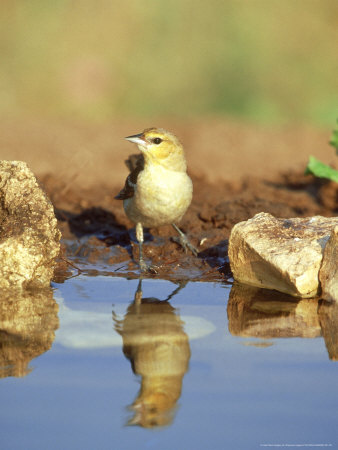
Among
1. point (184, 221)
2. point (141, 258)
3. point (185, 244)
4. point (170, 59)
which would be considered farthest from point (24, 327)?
point (170, 59)

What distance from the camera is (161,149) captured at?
600 cm

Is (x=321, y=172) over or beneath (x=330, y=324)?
over

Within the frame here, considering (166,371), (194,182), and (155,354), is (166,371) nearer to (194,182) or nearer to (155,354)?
(155,354)

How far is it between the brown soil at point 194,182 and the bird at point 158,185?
11.0 inches

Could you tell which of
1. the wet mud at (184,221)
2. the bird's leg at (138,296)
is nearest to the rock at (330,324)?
the wet mud at (184,221)

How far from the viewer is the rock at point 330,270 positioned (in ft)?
15.6

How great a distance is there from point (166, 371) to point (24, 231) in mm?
2015

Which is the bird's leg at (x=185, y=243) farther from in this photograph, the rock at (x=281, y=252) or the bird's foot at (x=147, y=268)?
the rock at (x=281, y=252)

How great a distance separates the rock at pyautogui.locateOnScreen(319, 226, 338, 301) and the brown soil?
2.89 feet

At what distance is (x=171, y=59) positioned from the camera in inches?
503

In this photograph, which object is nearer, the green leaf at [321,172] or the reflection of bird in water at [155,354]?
the reflection of bird in water at [155,354]

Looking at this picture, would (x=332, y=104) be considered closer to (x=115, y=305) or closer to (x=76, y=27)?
(x=76, y=27)

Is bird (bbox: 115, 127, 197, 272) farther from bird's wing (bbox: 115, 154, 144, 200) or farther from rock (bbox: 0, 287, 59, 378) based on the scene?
rock (bbox: 0, 287, 59, 378)

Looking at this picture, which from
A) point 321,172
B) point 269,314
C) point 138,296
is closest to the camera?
point 269,314
